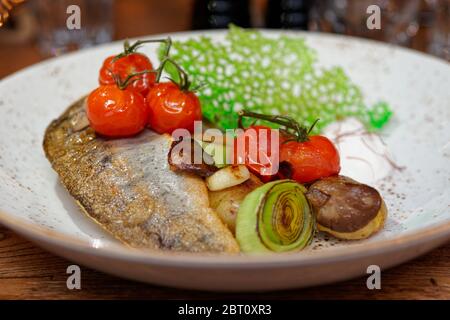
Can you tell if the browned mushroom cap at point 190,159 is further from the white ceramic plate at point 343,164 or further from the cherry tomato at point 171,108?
the white ceramic plate at point 343,164

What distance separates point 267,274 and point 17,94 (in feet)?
4.93

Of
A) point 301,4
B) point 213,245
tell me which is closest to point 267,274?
point 213,245

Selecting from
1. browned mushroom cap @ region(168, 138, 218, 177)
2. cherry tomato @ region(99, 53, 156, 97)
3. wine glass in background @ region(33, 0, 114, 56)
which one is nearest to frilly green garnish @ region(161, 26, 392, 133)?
cherry tomato @ region(99, 53, 156, 97)

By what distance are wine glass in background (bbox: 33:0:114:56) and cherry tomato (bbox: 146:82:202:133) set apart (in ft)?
6.58

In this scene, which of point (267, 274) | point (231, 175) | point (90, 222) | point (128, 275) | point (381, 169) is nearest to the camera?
point (267, 274)

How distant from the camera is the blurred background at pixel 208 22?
361 cm

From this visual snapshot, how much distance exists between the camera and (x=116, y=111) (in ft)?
6.06

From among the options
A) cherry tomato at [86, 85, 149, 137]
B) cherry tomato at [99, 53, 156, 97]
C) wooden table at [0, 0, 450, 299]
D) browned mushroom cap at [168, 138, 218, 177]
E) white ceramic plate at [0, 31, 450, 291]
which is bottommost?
wooden table at [0, 0, 450, 299]

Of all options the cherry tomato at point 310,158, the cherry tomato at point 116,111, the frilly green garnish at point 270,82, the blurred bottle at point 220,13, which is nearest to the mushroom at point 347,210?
the cherry tomato at point 310,158

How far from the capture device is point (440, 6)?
3.45 meters

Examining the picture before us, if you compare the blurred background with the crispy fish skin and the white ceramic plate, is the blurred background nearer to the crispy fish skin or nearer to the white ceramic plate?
the white ceramic plate

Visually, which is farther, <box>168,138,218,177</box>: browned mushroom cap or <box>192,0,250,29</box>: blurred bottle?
<box>192,0,250,29</box>: blurred bottle

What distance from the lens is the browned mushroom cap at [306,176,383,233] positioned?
1685mm
